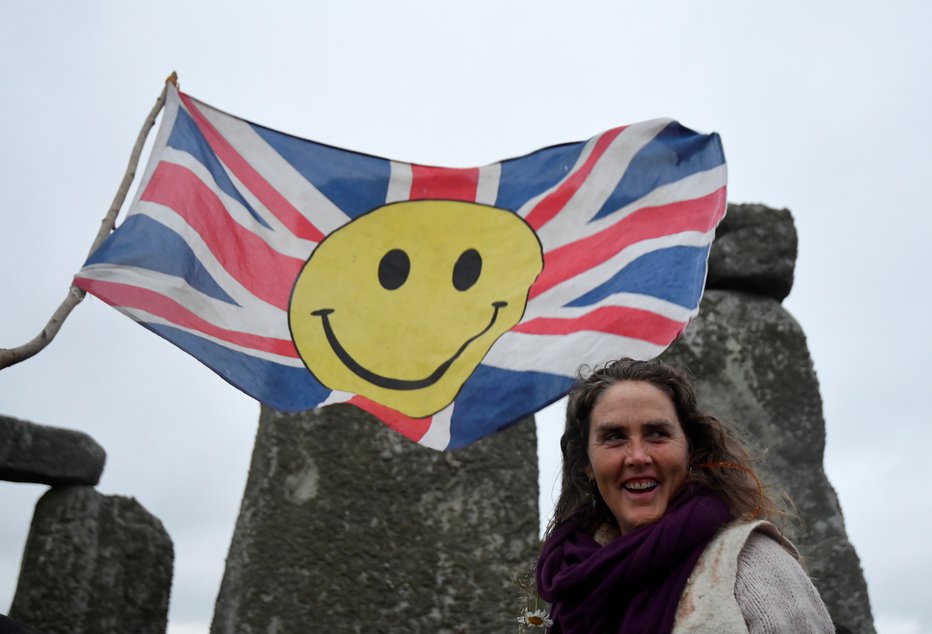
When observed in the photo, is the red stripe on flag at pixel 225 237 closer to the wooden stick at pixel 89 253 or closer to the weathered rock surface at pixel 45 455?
the wooden stick at pixel 89 253

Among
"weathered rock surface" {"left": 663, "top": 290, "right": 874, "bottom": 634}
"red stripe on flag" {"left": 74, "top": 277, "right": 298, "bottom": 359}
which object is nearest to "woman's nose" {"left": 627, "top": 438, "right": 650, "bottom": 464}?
"red stripe on flag" {"left": 74, "top": 277, "right": 298, "bottom": 359}

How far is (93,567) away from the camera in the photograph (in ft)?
13.4

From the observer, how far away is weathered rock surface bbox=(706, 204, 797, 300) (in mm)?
4273

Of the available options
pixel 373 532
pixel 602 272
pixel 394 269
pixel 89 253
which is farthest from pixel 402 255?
pixel 373 532

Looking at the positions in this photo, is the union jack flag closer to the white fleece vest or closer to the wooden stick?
the wooden stick

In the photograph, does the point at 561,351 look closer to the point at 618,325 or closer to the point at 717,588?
the point at 618,325

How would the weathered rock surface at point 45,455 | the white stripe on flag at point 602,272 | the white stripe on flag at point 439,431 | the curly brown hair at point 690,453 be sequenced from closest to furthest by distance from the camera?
the curly brown hair at point 690,453, the white stripe on flag at point 439,431, the white stripe on flag at point 602,272, the weathered rock surface at point 45,455

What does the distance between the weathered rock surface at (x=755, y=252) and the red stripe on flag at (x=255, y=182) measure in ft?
6.00

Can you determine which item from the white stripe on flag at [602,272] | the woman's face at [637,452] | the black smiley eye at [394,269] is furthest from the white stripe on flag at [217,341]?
the woman's face at [637,452]

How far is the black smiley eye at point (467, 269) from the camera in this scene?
121 inches

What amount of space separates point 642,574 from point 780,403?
2.73m

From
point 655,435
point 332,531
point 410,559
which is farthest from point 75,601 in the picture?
point 655,435

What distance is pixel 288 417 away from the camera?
417 centimetres

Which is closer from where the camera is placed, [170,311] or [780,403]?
[170,311]
